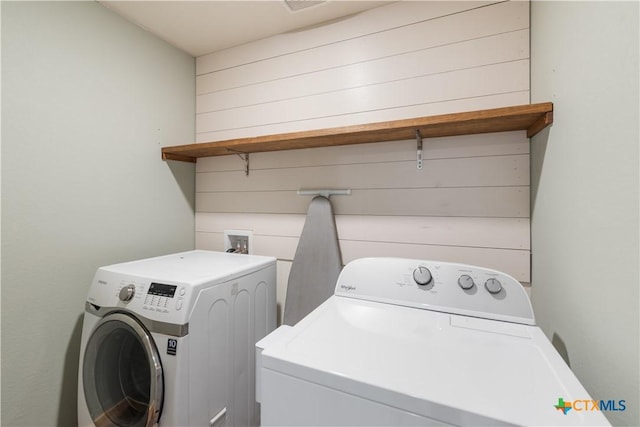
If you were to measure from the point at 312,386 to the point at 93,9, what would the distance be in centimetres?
207

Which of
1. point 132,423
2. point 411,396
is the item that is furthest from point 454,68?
point 132,423

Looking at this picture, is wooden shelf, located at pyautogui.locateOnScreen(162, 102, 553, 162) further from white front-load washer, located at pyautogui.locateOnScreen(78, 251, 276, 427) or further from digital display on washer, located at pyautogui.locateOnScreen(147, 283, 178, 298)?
digital display on washer, located at pyautogui.locateOnScreen(147, 283, 178, 298)

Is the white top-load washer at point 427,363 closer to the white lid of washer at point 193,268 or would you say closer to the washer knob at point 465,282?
the washer knob at point 465,282

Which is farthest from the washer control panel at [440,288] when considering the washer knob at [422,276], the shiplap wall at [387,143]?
the shiplap wall at [387,143]

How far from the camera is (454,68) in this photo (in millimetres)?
1411

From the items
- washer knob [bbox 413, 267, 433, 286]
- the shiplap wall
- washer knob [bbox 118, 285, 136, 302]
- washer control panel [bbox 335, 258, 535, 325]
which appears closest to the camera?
washer control panel [bbox 335, 258, 535, 325]

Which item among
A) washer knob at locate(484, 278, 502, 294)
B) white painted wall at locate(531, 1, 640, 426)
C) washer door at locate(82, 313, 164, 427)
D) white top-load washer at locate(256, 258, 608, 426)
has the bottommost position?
washer door at locate(82, 313, 164, 427)

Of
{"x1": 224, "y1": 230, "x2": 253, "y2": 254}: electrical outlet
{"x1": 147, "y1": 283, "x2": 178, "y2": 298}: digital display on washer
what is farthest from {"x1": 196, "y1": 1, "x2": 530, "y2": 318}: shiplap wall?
{"x1": 147, "y1": 283, "x2": 178, "y2": 298}: digital display on washer

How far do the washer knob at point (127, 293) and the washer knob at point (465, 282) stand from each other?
4.30 ft

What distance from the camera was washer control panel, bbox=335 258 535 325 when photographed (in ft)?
3.13

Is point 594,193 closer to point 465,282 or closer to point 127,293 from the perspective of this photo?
point 465,282

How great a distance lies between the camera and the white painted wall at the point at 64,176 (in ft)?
3.96

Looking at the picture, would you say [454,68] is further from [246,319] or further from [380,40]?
[246,319]

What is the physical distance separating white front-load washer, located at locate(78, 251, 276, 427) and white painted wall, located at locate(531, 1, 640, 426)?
1261 mm
